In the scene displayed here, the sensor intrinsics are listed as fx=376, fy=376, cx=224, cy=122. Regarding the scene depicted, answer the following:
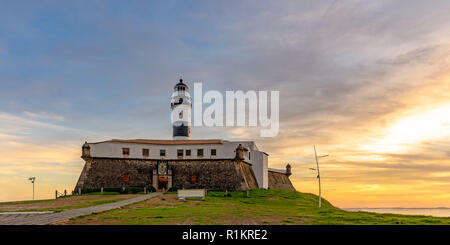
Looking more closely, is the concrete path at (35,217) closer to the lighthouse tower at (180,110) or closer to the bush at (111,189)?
the bush at (111,189)

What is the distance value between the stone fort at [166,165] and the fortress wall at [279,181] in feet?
35.6

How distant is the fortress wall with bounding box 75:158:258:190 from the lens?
59750 millimetres

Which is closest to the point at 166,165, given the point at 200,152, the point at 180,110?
the point at 200,152

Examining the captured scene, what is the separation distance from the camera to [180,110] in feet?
258

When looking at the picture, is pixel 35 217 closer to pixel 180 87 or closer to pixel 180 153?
pixel 180 153

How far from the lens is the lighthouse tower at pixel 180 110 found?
257 feet

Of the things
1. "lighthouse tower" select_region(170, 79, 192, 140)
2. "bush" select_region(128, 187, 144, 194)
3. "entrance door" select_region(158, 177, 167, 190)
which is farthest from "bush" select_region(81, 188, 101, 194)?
"lighthouse tower" select_region(170, 79, 192, 140)

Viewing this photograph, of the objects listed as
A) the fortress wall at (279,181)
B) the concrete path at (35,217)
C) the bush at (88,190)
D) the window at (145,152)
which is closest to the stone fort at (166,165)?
the window at (145,152)
